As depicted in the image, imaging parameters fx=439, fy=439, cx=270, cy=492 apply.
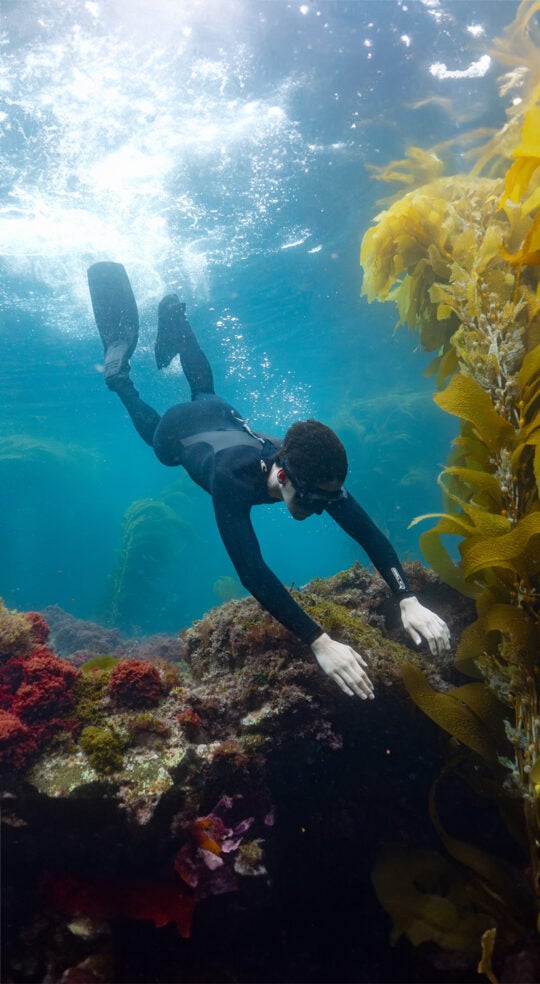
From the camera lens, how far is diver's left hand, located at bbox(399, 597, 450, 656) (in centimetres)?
296

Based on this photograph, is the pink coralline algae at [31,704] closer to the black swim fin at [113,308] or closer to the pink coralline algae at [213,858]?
the pink coralline algae at [213,858]

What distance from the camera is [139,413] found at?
7.03 meters

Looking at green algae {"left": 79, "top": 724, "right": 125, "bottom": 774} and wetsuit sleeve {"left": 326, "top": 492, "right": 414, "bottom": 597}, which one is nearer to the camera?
green algae {"left": 79, "top": 724, "right": 125, "bottom": 774}

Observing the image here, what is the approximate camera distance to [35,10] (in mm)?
7453

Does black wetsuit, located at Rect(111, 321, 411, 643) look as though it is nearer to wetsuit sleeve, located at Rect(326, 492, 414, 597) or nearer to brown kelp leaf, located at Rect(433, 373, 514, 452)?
wetsuit sleeve, located at Rect(326, 492, 414, 597)

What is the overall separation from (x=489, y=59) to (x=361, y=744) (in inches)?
525

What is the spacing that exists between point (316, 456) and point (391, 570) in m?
1.17

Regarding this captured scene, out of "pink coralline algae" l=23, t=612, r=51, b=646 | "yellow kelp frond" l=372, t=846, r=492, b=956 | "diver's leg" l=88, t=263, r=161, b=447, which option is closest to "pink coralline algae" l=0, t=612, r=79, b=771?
"pink coralline algae" l=23, t=612, r=51, b=646

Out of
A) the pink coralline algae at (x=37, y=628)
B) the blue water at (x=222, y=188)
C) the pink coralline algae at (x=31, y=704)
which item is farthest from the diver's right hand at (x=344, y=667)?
the pink coralline algae at (x=37, y=628)

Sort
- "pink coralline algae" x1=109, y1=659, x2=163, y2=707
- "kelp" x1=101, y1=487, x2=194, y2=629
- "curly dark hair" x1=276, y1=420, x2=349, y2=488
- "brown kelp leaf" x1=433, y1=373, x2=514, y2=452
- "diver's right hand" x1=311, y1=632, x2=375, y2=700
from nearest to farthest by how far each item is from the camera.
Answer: "brown kelp leaf" x1=433, y1=373, x2=514, y2=452, "diver's right hand" x1=311, y1=632, x2=375, y2=700, "curly dark hair" x1=276, y1=420, x2=349, y2=488, "pink coralline algae" x1=109, y1=659, x2=163, y2=707, "kelp" x1=101, y1=487, x2=194, y2=629

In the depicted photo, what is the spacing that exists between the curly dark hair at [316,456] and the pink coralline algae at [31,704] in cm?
246

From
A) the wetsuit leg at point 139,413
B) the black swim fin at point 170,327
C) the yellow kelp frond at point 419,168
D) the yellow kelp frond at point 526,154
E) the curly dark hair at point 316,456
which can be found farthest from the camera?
the black swim fin at point 170,327

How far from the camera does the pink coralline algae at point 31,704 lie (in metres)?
2.92

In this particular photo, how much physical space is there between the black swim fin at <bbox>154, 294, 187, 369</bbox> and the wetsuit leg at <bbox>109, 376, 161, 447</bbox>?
107cm
